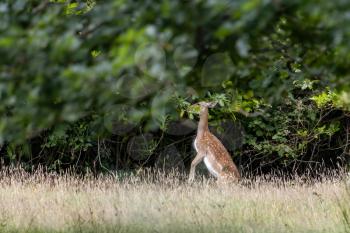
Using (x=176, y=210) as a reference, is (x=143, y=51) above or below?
above

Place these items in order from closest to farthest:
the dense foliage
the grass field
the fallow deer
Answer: the dense foliage → the grass field → the fallow deer

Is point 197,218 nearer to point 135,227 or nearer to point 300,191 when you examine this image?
point 135,227

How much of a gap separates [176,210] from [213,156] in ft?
7.22

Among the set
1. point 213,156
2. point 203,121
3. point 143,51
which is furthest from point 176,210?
point 143,51

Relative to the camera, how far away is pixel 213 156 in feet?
31.5

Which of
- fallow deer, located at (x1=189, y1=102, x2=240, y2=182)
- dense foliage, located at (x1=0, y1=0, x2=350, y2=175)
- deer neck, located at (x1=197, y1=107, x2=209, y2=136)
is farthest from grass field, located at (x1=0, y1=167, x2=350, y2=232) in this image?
dense foliage, located at (x1=0, y1=0, x2=350, y2=175)

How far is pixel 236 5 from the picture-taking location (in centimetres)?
242

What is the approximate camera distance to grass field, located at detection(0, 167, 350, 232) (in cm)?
699

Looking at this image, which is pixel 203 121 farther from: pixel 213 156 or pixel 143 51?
pixel 143 51

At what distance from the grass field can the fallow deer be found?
0.62 m

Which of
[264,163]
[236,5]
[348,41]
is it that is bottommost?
[264,163]

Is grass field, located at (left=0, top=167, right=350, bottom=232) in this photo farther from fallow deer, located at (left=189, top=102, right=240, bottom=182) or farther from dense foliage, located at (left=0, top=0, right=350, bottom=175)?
dense foliage, located at (left=0, top=0, right=350, bottom=175)

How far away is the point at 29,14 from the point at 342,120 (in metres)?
9.58

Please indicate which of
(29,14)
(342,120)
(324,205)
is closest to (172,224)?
(324,205)
